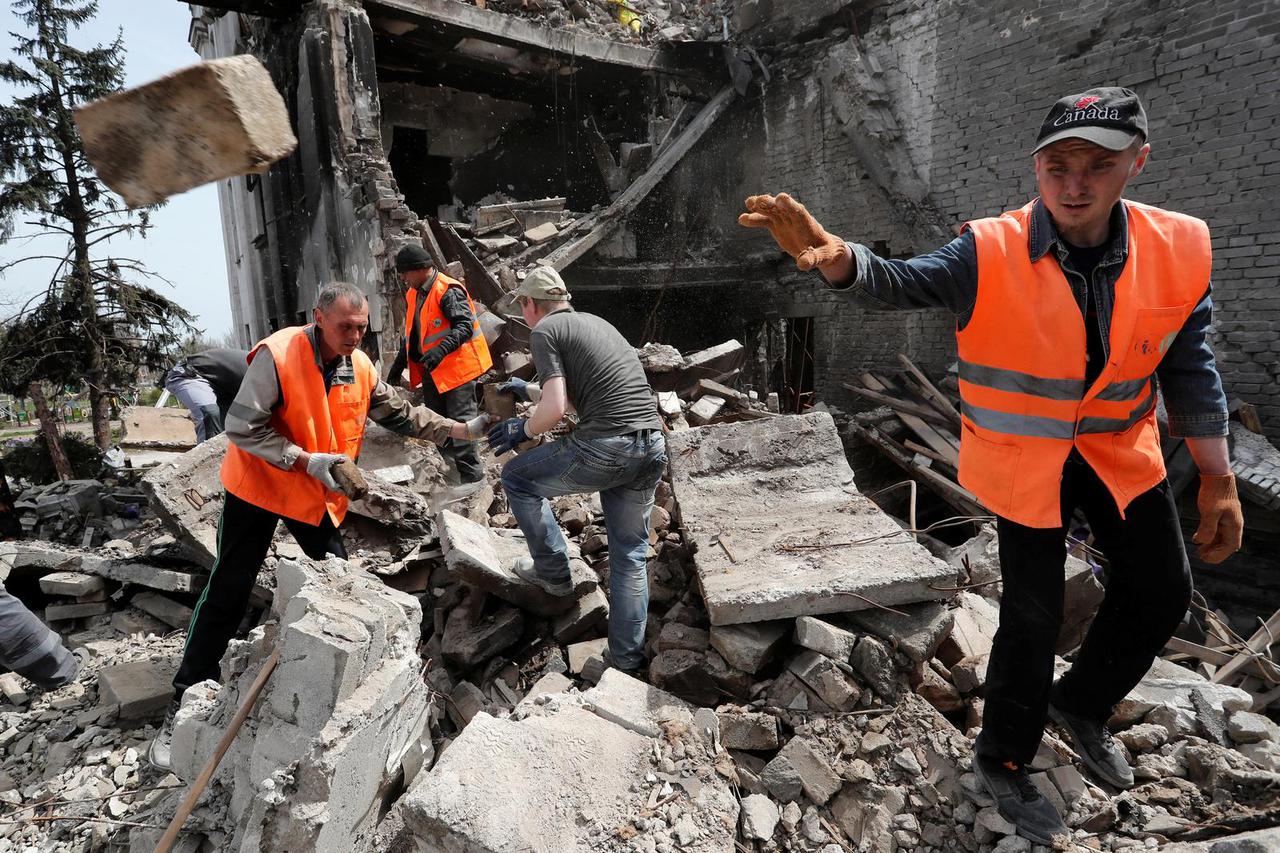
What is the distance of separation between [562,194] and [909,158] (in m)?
6.31

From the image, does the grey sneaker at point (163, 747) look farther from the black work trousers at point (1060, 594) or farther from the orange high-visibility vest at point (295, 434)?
the black work trousers at point (1060, 594)

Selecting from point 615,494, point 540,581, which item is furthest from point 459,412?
point 615,494

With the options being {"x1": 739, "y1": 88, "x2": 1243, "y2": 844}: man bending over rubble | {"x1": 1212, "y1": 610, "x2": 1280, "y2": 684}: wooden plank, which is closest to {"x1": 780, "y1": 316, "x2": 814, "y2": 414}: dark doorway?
{"x1": 1212, "y1": 610, "x2": 1280, "y2": 684}: wooden plank

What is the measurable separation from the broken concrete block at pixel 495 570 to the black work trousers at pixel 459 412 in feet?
5.26

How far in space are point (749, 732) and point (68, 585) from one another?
13.0ft

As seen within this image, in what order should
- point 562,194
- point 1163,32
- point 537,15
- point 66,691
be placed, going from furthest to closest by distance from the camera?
1. point 562,194
2. point 537,15
3. point 1163,32
4. point 66,691

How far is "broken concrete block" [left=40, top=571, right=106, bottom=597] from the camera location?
3852 mm

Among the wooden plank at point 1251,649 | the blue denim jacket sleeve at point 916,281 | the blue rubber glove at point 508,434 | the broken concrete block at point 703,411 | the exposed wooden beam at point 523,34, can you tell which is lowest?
the wooden plank at point 1251,649

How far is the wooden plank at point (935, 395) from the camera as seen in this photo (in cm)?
724

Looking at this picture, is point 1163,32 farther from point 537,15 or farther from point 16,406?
point 16,406

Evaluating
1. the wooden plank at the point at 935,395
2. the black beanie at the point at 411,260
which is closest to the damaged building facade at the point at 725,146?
the wooden plank at the point at 935,395

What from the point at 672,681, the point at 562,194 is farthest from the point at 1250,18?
the point at 562,194

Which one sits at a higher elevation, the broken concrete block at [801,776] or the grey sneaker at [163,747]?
the broken concrete block at [801,776]

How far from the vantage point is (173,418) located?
8.83 meters
